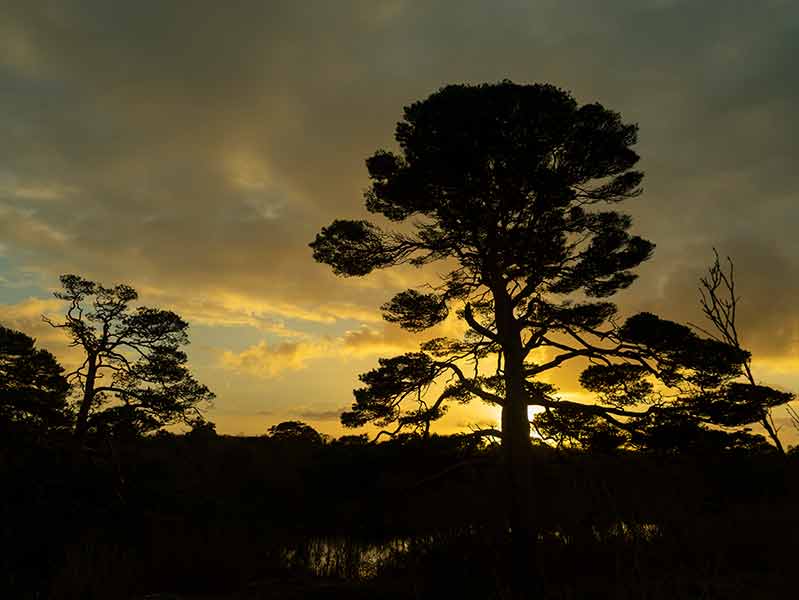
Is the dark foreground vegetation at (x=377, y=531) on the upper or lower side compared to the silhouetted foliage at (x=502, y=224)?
lower

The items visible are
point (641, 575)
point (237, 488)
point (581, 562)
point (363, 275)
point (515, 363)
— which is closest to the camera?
point (641, 575)

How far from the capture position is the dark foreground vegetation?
762 centimetres

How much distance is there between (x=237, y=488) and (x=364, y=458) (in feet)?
18.9

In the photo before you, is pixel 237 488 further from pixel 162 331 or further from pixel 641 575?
pixel 641 575

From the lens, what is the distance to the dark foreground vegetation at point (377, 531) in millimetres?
7625

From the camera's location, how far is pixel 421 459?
947 inches

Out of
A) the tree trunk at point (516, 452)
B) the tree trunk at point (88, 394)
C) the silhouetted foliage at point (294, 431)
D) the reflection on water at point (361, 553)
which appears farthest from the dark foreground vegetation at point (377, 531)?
the silhouetted foliage at point (294, 431)

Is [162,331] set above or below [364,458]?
above

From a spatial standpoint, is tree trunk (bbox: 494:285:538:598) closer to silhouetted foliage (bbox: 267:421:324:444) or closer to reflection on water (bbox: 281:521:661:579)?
reflection on water (bbox: 281:521:661:579)

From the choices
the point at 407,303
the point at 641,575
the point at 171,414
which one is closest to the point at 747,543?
the point at 407,303

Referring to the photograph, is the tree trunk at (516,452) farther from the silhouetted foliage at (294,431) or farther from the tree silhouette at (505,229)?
the silhouetted foliage at (294,431)

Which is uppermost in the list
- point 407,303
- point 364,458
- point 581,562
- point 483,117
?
point 483,117

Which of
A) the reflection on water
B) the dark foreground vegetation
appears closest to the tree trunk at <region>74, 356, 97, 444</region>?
the dark foreground vegetation

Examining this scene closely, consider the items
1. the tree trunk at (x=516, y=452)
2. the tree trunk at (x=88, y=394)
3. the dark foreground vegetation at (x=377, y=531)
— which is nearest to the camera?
the dark foreground vegetation at (x=377, y=531)
